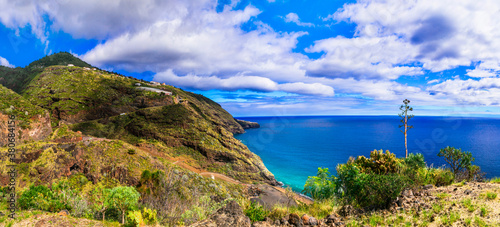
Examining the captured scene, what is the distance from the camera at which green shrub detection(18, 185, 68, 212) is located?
9.45m

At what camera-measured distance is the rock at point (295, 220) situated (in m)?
6.99

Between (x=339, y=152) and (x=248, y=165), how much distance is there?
47.0 metres

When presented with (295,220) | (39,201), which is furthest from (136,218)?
(39,201)

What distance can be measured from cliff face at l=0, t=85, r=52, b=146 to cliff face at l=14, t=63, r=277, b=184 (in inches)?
709

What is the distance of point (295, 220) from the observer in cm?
711

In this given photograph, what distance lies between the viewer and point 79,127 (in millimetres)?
56406

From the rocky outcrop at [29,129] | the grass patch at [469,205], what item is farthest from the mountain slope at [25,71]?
the grass patch at [469,205]

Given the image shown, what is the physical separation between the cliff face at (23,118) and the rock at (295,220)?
3578 centimetres

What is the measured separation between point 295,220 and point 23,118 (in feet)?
138

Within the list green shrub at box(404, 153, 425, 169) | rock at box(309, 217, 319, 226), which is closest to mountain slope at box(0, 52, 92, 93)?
rock at box(309, 217, 319, 226)

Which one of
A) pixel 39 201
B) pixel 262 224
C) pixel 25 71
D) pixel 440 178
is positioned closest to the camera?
pixel 262 224

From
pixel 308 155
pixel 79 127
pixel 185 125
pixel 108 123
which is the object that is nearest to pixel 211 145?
pixel 185 125

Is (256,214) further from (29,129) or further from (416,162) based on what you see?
(29,129)

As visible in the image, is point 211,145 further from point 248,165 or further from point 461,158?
point 461,158
